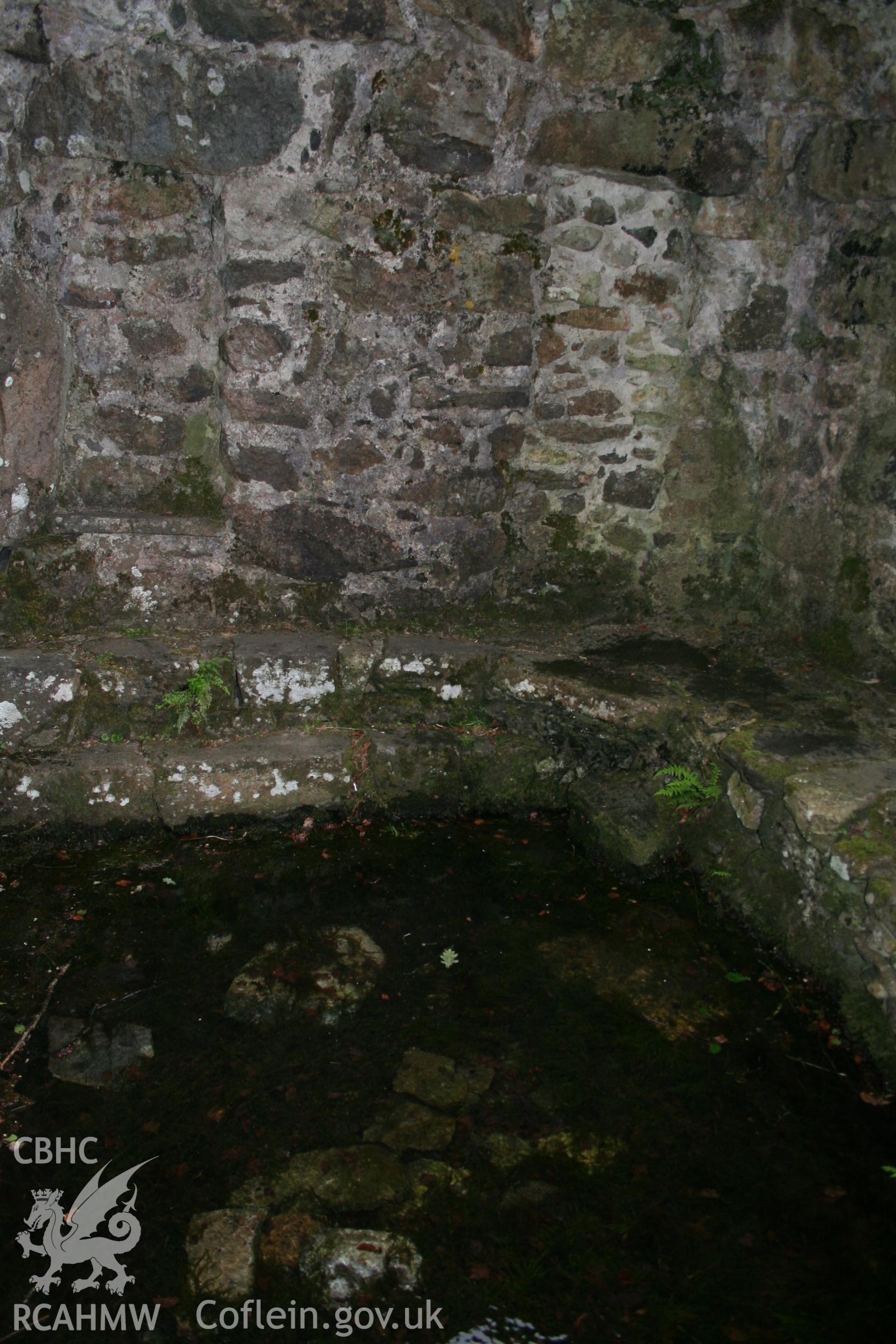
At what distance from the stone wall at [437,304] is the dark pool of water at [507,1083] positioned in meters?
1.44

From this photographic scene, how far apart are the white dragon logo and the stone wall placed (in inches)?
102

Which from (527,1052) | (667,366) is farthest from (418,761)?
(667,366)

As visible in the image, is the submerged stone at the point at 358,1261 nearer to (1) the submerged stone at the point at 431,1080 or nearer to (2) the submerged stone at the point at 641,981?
(1) the submerged stone at the point at 431,1080

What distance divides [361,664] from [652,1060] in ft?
7.09

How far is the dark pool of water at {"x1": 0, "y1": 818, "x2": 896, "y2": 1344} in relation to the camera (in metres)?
2.30

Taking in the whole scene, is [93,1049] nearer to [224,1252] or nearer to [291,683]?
[224,1252]

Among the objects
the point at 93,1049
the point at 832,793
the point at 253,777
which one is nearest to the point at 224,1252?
the point at 93,1049

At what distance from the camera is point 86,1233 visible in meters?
2.39

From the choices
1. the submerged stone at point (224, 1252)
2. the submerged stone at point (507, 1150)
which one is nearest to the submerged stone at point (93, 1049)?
the submerged stone at point (224, 1252)

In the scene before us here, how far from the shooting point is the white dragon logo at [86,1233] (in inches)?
90.6

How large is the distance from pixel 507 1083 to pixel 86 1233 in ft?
3.96

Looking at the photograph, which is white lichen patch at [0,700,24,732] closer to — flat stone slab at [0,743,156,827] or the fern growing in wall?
flat stone slab at [0,743,156,827]

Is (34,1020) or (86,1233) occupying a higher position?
(86,1233)

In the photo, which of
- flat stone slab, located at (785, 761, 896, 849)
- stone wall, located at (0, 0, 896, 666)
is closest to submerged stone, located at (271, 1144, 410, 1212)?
flat stone slab, located at (785, 761, 896, 849)
